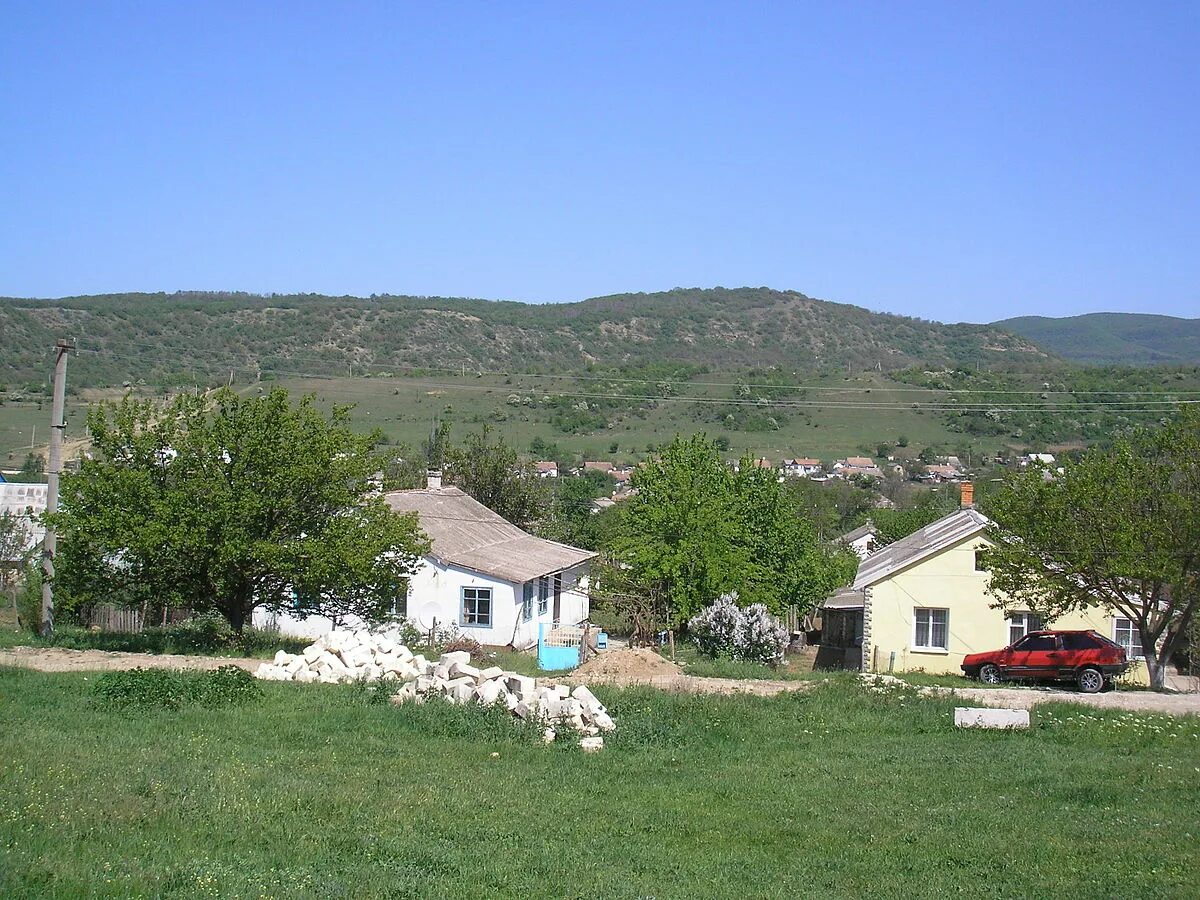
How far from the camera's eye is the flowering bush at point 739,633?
32.1 meters

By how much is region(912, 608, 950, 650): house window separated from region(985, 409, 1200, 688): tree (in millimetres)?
5345

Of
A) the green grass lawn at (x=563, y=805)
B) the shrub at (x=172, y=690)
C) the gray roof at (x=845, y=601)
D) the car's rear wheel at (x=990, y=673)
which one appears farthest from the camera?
the gray roof at (x=845, y=601)

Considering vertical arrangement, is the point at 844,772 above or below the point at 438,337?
below

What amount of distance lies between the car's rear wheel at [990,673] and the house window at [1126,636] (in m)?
6.94

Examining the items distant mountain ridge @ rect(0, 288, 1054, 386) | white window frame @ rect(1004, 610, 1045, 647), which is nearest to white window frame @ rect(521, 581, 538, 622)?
white window frame @ rect(1004, 610, 1045, 647)

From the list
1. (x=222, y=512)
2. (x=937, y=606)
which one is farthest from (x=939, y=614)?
(x=222, y=512)

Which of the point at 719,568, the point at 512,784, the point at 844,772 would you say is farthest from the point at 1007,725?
the point at 719,568

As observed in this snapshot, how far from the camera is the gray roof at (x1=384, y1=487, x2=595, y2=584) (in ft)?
116

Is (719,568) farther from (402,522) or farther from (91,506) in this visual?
(91,506)

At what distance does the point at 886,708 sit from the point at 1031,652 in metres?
10.5

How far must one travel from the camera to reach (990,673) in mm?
28781

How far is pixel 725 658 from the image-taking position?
98.2ft

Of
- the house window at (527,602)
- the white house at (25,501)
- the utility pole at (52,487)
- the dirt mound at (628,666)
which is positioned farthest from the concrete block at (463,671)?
the white house at (25,501)

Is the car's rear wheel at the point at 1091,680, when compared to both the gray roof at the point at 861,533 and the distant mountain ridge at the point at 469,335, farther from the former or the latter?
the distant mountain ridge at the point at 469,335
